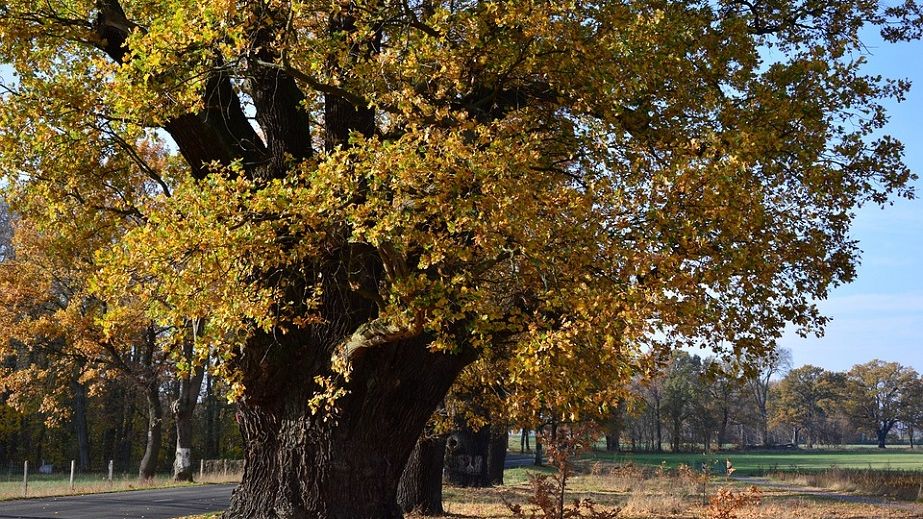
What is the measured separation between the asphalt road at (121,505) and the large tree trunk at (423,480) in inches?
200

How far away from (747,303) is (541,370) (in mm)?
2992

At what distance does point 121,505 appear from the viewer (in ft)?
64.1

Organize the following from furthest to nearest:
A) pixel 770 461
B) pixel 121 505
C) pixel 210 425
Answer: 1. pixel 770 461
2. pixel 210 425
3. pixel 121 505

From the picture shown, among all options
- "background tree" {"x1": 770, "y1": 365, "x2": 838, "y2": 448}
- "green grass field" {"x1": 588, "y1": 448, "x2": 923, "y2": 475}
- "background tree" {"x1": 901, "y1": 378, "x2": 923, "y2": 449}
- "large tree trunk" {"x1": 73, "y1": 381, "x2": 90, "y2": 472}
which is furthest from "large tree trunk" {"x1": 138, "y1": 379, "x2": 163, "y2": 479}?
"background tree" {"x1": 901, "y1": 378, "x2": 923, "y2": 449}

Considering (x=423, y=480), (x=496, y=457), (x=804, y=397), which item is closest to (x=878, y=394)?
(x=804, y=397)

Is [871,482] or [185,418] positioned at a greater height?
[185,418]

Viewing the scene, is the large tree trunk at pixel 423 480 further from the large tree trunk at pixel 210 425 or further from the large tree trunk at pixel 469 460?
the large tree trunk at pixel 210 425

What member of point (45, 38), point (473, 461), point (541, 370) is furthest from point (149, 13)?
point (473, 461)

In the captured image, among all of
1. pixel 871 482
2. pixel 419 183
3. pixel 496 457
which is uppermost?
pixel 419 183

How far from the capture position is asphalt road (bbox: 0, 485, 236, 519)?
16750 millimetres

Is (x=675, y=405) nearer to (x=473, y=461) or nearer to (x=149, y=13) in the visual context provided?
(x=473, y=461)

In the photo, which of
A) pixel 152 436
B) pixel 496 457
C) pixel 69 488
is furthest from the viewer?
pixel 152 436

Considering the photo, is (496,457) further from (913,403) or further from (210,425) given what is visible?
(913,403)

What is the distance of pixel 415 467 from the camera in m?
15.8
